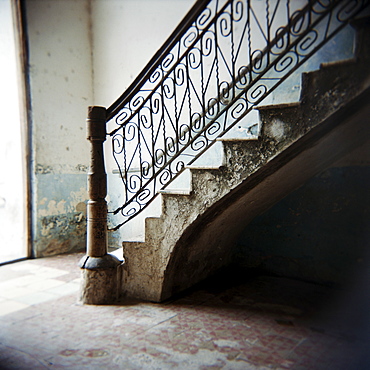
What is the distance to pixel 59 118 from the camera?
6.02 m

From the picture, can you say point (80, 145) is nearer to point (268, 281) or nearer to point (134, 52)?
point (134, 52)

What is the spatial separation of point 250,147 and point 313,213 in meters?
1.79

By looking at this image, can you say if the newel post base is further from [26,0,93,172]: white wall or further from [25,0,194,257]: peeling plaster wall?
[26,0,93,172]: white wall

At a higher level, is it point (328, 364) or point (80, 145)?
point (80, 145)

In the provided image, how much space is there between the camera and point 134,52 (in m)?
5.99

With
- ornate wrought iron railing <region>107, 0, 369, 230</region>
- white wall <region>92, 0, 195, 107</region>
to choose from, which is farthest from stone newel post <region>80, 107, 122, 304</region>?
white wall <region>92, 0, 195, 107</region>

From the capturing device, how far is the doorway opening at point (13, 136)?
17.9ft

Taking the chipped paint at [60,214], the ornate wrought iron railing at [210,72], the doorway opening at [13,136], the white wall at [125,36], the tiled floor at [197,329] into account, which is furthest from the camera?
the chipped paint at [60,214]

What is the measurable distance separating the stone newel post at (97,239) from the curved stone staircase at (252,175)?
0.21m

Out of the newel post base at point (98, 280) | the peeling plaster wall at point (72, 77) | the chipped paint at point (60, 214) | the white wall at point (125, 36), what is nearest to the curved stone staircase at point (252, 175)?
the newel post base at point (98, 280)

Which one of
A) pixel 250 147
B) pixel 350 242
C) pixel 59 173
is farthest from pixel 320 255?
pixel 59 173

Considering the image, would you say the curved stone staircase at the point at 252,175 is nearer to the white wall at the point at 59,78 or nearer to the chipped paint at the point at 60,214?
the chipped paint at the point at 60,214

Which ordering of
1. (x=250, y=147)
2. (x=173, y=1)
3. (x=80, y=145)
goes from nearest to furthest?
(x=250, y=147)
(x=173, y=1)
(x=80, y=145)

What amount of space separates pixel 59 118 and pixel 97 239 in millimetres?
3191
